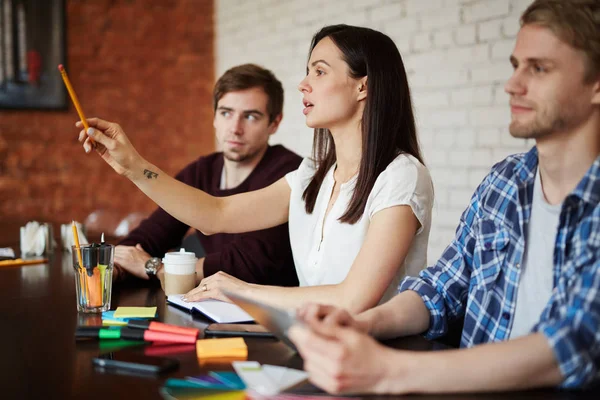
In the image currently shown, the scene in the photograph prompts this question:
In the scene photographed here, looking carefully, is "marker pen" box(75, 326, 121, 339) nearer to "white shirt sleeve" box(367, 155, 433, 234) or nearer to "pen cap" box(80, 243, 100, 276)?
"pen cap" box(80, 243, 100, 276)

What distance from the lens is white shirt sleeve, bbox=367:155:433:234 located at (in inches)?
63.1

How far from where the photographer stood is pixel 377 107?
175cm

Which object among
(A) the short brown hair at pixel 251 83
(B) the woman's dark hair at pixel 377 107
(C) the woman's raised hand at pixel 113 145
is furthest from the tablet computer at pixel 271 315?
(A) the short brown hair at pixel 251 83

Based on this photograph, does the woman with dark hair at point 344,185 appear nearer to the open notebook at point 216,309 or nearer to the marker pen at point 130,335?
the open notebook at point 216,309

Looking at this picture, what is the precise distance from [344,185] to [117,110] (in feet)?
10.7

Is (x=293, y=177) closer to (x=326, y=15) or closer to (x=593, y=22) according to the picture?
(x=593, y=22)

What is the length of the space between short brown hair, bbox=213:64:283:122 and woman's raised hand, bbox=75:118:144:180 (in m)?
0.84

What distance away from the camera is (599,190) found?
3.65 feet

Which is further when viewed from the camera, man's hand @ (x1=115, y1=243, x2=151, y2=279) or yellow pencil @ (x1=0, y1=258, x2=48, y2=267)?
yellow pencil @ (x1=0, y1=258, x2=48, y2=267)

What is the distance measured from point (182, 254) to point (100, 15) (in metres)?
3.45

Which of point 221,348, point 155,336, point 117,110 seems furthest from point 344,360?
point 117,110

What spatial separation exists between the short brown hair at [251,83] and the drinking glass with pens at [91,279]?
3.91ft

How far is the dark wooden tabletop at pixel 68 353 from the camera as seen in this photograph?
0.96m

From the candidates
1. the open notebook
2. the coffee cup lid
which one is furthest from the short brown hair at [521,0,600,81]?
the coffee cup lid
